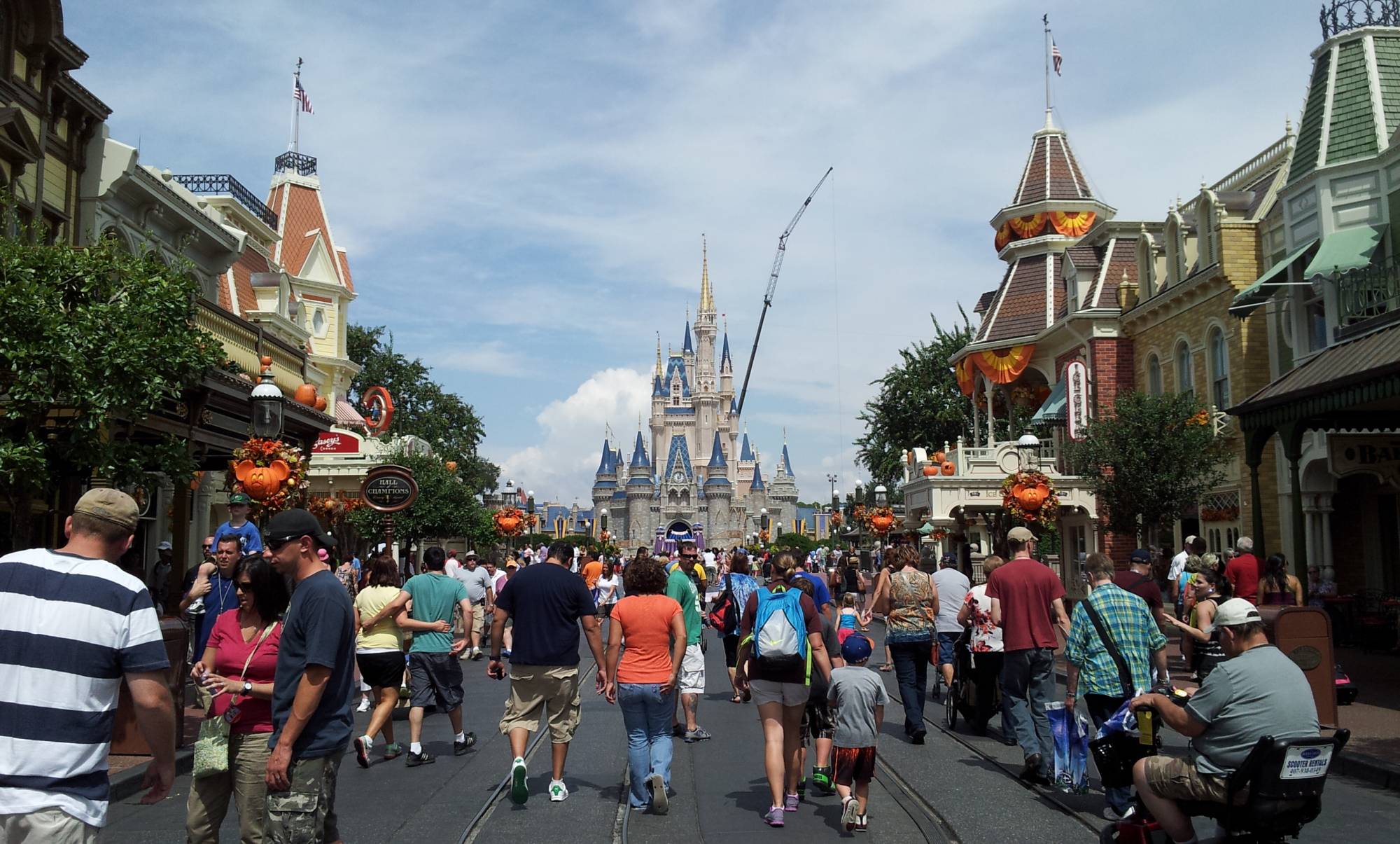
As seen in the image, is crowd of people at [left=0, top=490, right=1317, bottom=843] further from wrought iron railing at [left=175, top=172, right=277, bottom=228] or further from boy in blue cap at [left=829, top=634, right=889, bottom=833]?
wrought iron railing at [left=175, top=172, right=277, bottom=228]

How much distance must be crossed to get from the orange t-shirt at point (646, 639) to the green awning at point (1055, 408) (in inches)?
951

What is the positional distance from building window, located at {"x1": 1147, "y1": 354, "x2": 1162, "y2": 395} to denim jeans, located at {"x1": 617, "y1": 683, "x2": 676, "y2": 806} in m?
22.1

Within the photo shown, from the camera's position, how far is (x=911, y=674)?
418 inches

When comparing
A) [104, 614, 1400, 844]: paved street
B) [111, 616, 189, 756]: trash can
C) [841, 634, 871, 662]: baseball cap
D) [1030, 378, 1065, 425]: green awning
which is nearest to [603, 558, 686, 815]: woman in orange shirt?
[104, 614, 1400, 844]: paved street

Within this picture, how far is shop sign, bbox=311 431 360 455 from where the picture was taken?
30.1m

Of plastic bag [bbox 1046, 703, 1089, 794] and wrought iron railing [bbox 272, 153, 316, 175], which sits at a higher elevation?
wrought iron railing [bbox 272, 153, 316, 175]

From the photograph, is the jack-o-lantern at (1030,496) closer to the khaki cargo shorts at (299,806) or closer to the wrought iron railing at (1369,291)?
the wrought iron railing at (1369,291)

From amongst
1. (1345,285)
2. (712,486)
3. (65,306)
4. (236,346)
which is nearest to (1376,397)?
(1345,285)

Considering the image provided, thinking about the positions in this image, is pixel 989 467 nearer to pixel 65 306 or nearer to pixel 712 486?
pixel 65 306

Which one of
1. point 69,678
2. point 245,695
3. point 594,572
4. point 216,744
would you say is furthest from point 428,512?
point 69,678

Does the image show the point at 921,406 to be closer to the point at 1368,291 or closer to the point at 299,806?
the point at 1368,291

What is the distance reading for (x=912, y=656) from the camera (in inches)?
417

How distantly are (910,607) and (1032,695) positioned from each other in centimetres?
195

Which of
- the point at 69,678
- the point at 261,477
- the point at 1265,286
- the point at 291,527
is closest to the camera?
the point at 69,678
